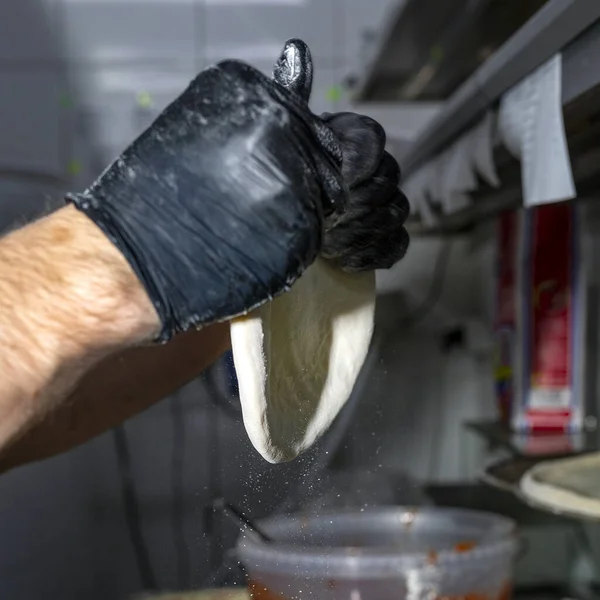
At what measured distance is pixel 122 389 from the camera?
734mm

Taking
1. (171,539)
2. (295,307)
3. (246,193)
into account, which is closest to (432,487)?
(171,539)

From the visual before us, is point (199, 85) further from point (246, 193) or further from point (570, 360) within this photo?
point (570, 360)

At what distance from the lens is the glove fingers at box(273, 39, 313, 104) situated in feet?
1.56

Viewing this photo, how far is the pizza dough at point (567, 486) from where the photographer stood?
2.82 feet

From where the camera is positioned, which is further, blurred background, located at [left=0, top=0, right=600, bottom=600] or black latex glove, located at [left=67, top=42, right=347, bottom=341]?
blurred background, located at [left=0, top=0, right=600, bottom=600]

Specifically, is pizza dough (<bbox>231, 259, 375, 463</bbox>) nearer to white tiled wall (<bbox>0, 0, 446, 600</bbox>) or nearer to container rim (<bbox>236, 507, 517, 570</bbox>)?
container rim (<bbox>236, 507, 517, 570</bbox>)

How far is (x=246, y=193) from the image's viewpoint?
42 cm

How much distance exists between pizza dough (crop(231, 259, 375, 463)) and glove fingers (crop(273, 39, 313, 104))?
0.15 meters

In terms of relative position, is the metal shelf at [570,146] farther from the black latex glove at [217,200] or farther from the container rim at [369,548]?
the container rim at [369,548]

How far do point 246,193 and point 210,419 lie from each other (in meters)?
0.35

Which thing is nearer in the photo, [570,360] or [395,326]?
[570,360]

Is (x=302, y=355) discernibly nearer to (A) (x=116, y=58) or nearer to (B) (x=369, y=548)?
(B) (x=369, y=548)

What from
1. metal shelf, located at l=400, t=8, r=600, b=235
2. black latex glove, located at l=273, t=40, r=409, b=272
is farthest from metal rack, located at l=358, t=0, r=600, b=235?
black latex glove, located at l=273, t=40, r=409, b=272

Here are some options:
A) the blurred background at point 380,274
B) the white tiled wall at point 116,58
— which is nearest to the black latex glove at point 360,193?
the blurred background at point 380,274
